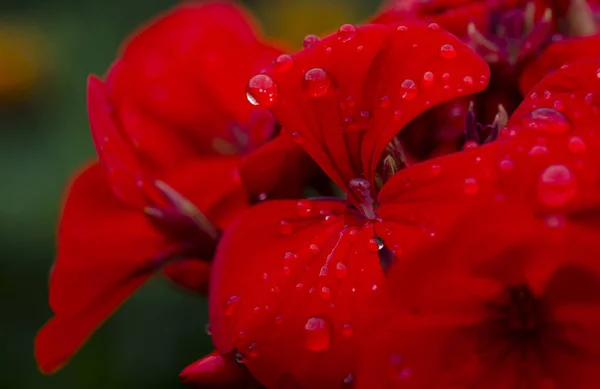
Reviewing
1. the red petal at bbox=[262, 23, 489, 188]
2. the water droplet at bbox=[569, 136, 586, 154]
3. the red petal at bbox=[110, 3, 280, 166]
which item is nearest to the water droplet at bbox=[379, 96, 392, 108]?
the red petal at bbox=[262, 23, 489, 188]

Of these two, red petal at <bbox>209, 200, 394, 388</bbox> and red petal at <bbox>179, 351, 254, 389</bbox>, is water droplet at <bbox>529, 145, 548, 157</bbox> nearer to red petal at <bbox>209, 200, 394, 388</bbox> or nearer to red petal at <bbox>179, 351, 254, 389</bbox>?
red petal at <bbox>209, 200, 394, 388</bbox>

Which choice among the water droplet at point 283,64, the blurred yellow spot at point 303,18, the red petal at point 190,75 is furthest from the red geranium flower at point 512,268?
the blurred yellow spot at point 303,18

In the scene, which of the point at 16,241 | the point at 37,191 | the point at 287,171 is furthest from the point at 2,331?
the point at 287,171

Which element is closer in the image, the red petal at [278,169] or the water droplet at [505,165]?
the water droplet at [505,165]

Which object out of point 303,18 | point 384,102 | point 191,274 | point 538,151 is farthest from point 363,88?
point 303,18

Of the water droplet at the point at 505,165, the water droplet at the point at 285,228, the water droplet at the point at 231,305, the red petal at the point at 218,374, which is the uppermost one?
the water droplet at the point at 505,165

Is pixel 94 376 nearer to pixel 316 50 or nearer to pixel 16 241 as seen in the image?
pixel 16 241

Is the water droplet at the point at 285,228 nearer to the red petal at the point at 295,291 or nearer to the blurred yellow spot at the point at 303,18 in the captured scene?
the red petal at the point at 295,291
